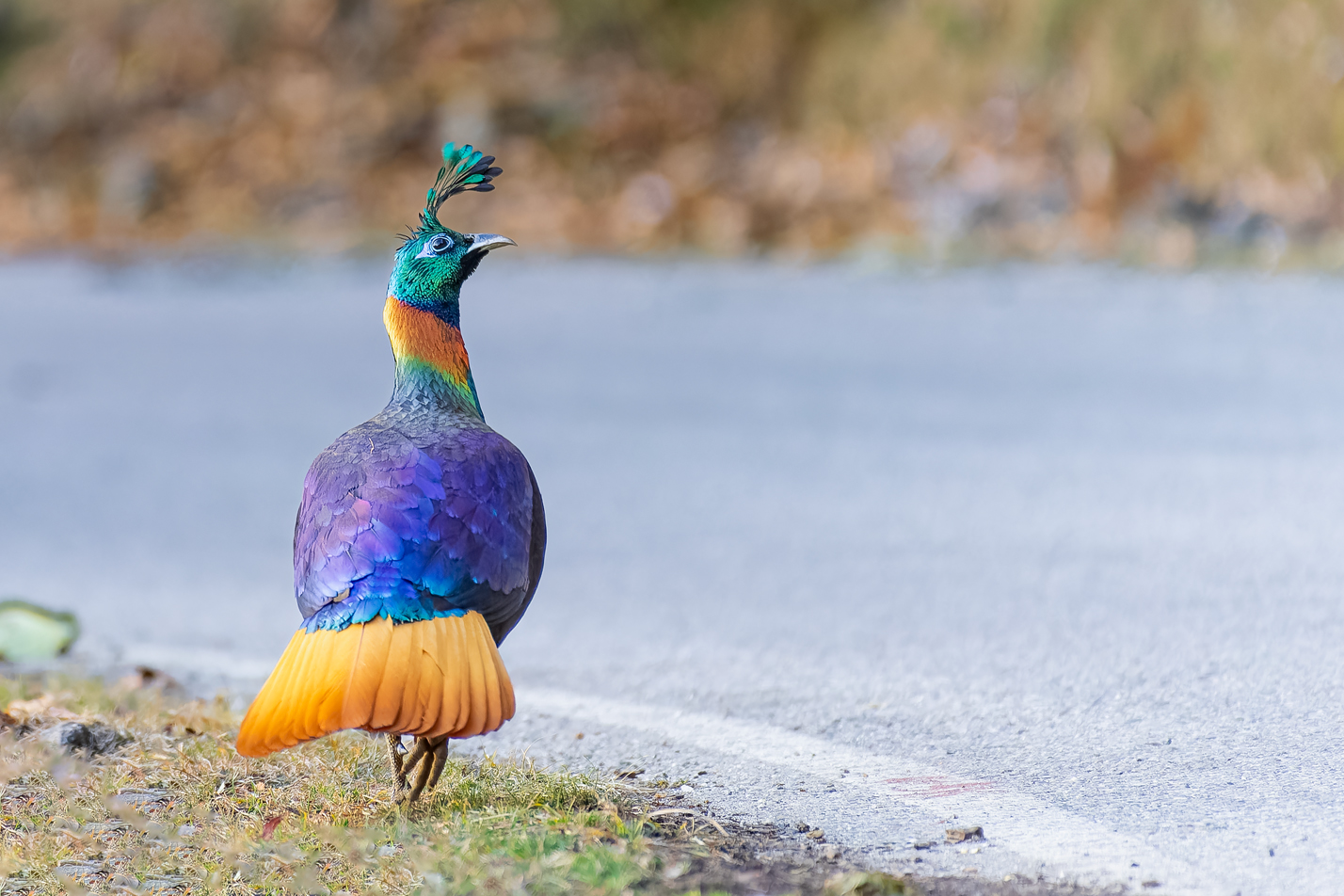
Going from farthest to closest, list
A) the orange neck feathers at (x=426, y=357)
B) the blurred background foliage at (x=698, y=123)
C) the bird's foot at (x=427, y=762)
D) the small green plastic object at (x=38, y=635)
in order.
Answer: the blurred background foliage at (x=698, y=123)
the small green plastic object at (x=38, y=635)
the orange neck feathers at (x=426, y=357)
the bird's foot at (x=427, y=762)

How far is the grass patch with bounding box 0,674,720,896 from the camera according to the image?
3.00m

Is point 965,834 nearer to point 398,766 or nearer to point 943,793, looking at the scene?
point 943,793

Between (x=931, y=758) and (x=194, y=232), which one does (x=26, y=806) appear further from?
(x=194, y=232)

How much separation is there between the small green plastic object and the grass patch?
4.84 ft

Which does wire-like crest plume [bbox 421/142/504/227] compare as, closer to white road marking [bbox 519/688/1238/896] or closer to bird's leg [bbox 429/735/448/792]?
bird's leg [bbox 429/735/448/792]

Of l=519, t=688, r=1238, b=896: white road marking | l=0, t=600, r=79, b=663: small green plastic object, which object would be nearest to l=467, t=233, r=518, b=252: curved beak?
l=519, t=688, r=1238, b=896: white road marking

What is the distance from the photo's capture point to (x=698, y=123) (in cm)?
1961

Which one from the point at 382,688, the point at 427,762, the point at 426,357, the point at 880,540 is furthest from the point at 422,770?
the point at 880,540

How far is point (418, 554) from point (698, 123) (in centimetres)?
1707

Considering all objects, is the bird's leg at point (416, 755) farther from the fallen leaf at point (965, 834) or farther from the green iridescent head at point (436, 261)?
the fallen leaf at point (965, 834)

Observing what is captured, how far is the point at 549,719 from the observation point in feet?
14.7

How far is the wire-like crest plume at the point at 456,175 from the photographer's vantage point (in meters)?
3.51

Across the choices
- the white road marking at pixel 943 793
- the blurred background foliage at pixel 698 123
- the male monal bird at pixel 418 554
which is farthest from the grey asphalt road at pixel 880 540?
the blurred background foliage at pixel 698 123

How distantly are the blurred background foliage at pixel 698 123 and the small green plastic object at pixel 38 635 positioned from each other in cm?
1106
